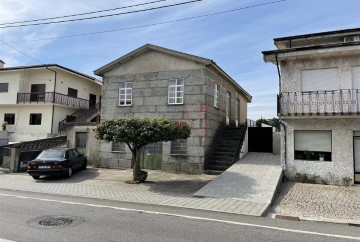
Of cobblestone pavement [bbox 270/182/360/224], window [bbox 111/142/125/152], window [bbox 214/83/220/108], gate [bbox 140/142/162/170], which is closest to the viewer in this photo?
cobblestone pavement [bbox 270/182/360/224]

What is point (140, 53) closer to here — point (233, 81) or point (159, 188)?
point (233, 81)

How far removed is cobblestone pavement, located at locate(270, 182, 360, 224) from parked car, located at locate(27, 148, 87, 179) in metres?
10.1

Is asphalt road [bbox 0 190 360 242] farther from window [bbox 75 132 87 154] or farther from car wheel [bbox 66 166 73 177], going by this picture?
window [bbox 75 132 87 154]

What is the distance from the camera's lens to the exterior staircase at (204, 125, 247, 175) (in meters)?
16.1

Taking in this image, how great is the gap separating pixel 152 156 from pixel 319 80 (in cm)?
967

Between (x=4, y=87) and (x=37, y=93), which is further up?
(x=4, y=87)

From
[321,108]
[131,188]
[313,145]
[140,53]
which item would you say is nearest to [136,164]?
[131,188]

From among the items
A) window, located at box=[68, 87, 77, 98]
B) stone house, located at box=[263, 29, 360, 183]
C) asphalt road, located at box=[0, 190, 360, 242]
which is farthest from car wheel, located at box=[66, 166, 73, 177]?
window, located at box=[68, 87, 77, 98]

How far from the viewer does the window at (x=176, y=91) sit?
17078 mm

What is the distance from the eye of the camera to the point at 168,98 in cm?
1734

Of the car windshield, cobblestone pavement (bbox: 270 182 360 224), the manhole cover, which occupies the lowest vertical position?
→ the manhole cover

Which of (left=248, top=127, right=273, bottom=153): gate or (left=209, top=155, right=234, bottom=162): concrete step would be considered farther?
(left=248, top=127, right=273, bottom=153): gate

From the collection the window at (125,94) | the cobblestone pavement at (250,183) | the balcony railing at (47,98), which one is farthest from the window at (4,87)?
the cobblestone pavement at (250,183)

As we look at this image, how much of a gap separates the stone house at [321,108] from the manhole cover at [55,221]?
9.92 metres
